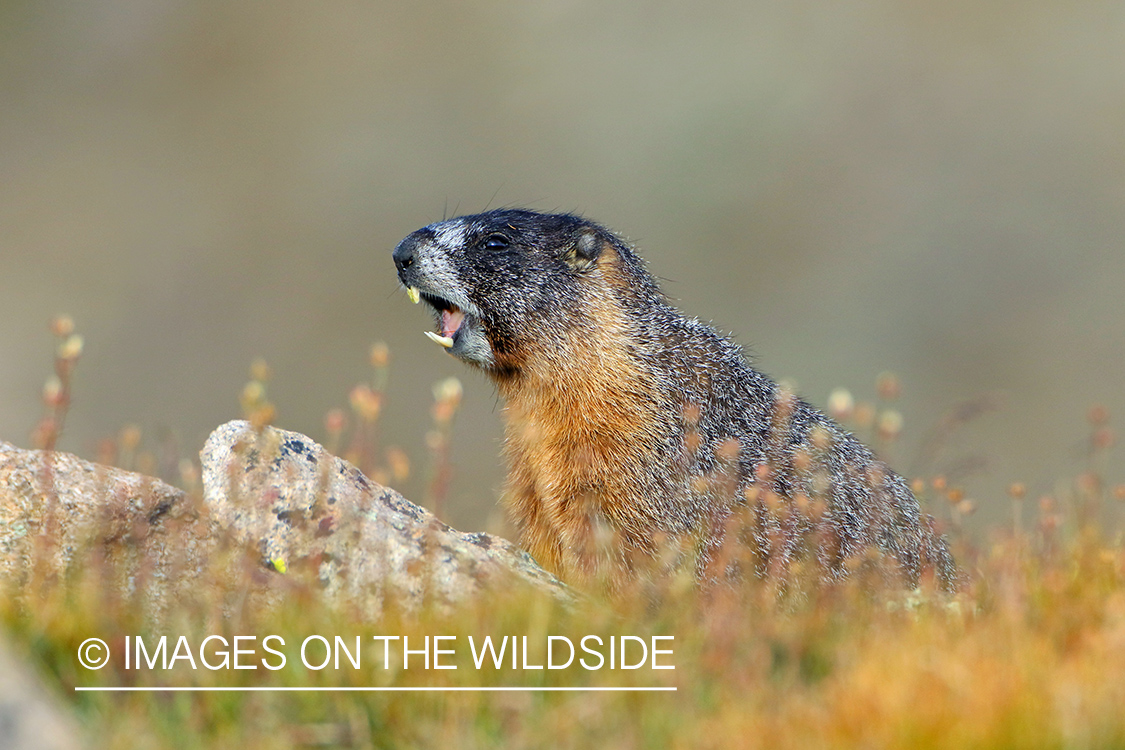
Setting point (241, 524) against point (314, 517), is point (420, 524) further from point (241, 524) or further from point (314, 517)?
point (241, 524)

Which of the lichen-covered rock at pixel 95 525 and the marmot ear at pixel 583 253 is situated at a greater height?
the marmot ear at pixel 583 253

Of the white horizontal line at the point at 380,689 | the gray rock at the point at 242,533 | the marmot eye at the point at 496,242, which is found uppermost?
the marmot eye at the point at 496,242

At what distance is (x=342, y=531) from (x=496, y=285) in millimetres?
2627

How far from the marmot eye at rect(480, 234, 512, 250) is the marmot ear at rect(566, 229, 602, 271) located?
48 centimetres

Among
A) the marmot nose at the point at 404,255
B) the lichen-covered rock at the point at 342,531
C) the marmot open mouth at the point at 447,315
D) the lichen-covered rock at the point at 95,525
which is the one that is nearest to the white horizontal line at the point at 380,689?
the lichen-covered rock at the point at 342,531

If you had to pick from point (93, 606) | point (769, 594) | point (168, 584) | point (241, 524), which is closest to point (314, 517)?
point (241, 524)

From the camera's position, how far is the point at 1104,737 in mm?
3486

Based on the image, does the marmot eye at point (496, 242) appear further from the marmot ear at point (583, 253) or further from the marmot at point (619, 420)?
the marmot ear at point (583, 253)

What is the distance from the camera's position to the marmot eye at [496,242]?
320 inches

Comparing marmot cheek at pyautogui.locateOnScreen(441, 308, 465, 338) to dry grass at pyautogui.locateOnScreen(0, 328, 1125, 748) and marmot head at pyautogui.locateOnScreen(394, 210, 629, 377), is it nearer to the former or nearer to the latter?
marmot head at pyautogui.locateOnScreen(394, 210, 629, 377)

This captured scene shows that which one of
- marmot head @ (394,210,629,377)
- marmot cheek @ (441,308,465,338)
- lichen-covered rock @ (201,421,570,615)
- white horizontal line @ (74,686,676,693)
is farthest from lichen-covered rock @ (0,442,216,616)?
marmot cheek @ (441,308,465,338)

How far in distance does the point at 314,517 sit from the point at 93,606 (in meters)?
1.39

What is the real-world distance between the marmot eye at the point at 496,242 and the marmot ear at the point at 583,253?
1.57ft

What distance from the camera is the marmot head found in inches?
309
